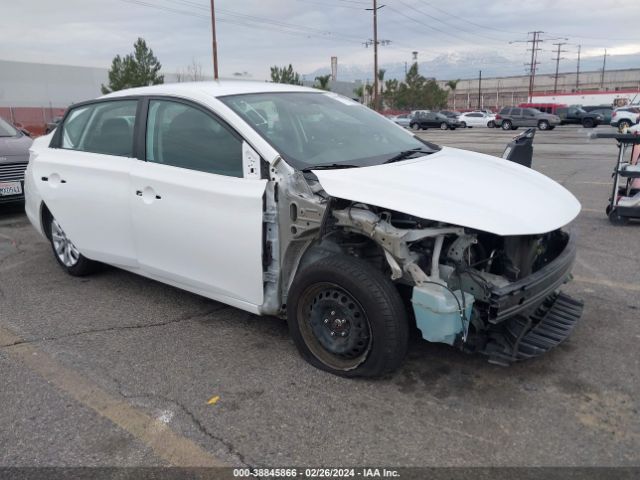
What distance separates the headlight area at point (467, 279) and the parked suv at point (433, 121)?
4011 cm

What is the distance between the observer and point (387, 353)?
2.94m

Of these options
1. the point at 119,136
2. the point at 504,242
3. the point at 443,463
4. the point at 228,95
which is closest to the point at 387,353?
the point at 443,463

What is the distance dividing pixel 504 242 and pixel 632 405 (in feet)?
3.50

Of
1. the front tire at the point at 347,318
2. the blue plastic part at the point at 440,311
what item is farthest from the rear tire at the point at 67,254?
the blue plastic part at the point at 440,311

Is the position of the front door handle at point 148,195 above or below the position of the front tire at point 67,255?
above

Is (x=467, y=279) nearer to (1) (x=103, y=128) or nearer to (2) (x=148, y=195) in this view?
(2) (x=148, y=195)

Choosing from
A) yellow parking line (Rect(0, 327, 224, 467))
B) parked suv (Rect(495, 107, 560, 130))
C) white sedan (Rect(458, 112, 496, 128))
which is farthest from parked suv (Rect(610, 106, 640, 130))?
yellow parking line (Rect(0, 327, 224, 467))

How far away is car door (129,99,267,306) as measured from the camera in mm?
3361

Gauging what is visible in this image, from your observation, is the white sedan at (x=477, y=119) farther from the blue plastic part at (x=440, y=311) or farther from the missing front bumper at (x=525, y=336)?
the blue plastic part at (x=440, y=311)

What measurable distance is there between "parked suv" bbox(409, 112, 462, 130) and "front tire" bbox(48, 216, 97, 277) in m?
39.1

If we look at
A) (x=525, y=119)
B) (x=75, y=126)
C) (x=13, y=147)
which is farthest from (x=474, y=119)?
(x=75, y=126)

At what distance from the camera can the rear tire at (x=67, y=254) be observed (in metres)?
4.87

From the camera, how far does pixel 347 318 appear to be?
10.2ft

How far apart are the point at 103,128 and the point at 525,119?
3702 cm
